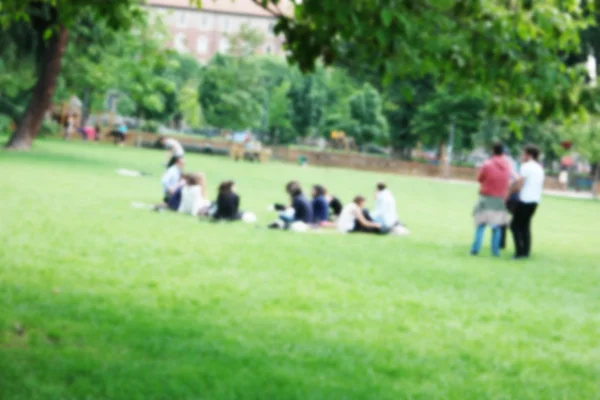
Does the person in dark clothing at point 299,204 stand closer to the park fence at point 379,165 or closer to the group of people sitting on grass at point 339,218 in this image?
the group of people sitting on grass at point 339,218

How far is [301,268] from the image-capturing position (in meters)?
12.0

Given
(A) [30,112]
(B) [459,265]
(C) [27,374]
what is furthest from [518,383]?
(A) [30,112]

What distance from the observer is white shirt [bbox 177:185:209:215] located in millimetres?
18719

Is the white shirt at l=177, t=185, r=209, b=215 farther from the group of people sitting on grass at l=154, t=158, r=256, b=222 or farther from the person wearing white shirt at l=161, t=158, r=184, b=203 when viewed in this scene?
the person wearing white shirt at l=161, t=158, r=184, b=203

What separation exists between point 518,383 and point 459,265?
7.33m

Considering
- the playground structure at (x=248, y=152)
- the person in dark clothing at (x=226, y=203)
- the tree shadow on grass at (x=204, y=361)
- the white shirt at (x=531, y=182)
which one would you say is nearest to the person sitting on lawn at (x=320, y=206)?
the person in dark clothing at (x=226, y=203)

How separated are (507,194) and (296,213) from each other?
14.1 ft

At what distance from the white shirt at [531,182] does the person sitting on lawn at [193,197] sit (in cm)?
638

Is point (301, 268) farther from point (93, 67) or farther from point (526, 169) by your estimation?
point (93, 67)

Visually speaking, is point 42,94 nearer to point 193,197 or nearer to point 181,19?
point 193,197

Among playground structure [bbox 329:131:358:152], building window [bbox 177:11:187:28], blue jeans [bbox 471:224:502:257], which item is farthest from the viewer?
building window [bbox 177:11:187:28]

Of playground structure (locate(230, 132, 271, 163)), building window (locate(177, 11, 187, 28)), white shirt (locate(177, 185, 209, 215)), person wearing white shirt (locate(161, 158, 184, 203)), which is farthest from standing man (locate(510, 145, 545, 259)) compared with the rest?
building window (locate(177, 11, 187, 28))

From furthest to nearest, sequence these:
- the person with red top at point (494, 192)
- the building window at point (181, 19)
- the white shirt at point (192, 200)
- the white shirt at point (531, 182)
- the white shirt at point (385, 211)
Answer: the building window at point (181, 19) < the white shirt at point (192, 200) < the white shirt at point (385, 211) < the person with red top at point (494, 192) < the white shirt at point (531, 182)

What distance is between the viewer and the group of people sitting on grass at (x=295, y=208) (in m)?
18.0
